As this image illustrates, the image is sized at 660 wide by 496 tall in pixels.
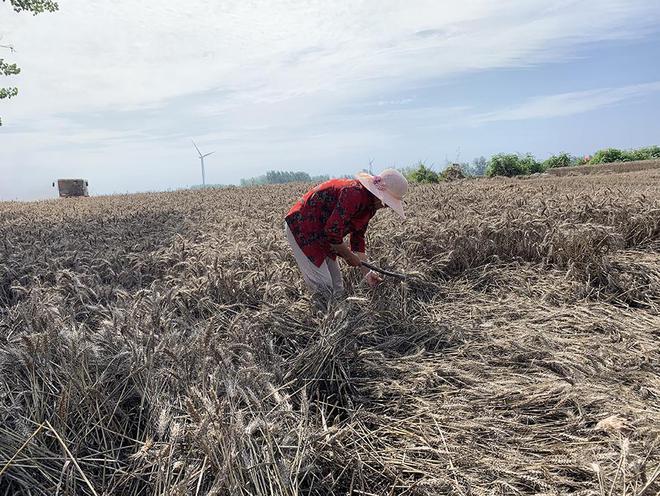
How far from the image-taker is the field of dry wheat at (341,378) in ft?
6.77

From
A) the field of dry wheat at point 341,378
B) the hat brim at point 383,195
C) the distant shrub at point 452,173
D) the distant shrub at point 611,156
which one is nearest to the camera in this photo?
the field of dry wheat at point 341,378

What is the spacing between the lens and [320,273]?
431cm

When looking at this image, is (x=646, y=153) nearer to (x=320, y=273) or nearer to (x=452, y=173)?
(x=452, y=173)

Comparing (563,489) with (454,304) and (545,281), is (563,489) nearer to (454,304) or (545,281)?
(454,304)

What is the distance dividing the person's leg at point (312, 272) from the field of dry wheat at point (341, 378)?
155mm

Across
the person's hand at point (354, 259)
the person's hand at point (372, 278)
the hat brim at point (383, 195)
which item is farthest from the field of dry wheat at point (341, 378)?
the hat brim at point (383, 195)

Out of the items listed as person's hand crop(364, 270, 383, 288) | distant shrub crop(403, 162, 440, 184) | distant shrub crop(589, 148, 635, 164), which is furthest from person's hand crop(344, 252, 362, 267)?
distant shrub crop(589, 148, 635, 164)

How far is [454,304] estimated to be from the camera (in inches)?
168

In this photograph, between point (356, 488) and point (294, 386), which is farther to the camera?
point (294, 386)

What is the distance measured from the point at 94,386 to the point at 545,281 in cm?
394

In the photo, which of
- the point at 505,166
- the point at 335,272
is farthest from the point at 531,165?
the point at 335,272

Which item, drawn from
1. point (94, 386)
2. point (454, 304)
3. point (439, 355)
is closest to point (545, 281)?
point (454, 304)

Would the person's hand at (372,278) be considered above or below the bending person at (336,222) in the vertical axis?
below

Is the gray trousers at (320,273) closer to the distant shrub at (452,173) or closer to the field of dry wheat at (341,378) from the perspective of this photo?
the field of dry wheat at (341,378)
